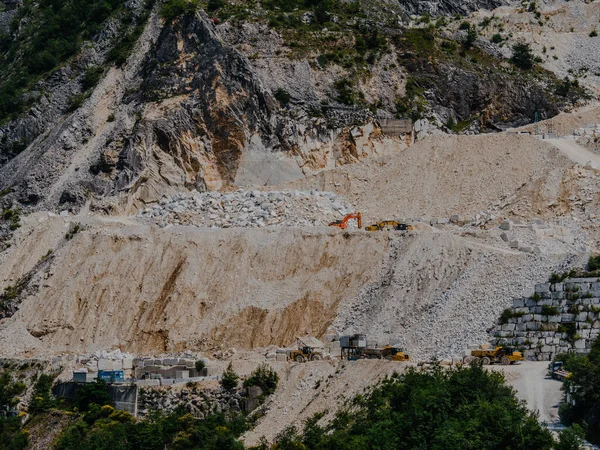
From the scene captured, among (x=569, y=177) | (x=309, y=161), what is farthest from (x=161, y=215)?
(x=569, y=177)

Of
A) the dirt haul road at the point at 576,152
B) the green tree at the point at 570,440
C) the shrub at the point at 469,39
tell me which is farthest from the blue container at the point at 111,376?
the shrub at the point at 469,39

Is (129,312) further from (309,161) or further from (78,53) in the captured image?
(78,53)

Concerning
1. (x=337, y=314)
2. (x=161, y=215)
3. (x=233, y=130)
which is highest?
(x=233, y=130)

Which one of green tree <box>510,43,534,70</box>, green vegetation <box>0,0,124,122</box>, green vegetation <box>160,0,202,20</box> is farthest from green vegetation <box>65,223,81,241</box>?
green tree <box>510,43,534,70</box>

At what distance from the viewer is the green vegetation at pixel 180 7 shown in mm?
103250

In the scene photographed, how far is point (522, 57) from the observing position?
354ft

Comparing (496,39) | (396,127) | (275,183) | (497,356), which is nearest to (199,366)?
(497,356)

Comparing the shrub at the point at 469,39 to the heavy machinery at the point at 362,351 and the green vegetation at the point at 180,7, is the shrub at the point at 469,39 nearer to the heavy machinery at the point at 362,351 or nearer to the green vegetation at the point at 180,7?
the green vegetation at the point at 180,7

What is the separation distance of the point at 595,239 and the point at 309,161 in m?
22.5

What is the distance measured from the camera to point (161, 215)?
9031cm

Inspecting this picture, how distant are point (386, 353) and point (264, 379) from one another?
560 cm

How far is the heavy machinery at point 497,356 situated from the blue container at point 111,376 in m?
16.7

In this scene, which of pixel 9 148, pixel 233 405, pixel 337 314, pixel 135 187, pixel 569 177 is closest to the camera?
pixel 233 405

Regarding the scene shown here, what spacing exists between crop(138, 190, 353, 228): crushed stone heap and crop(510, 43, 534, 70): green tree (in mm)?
21901
